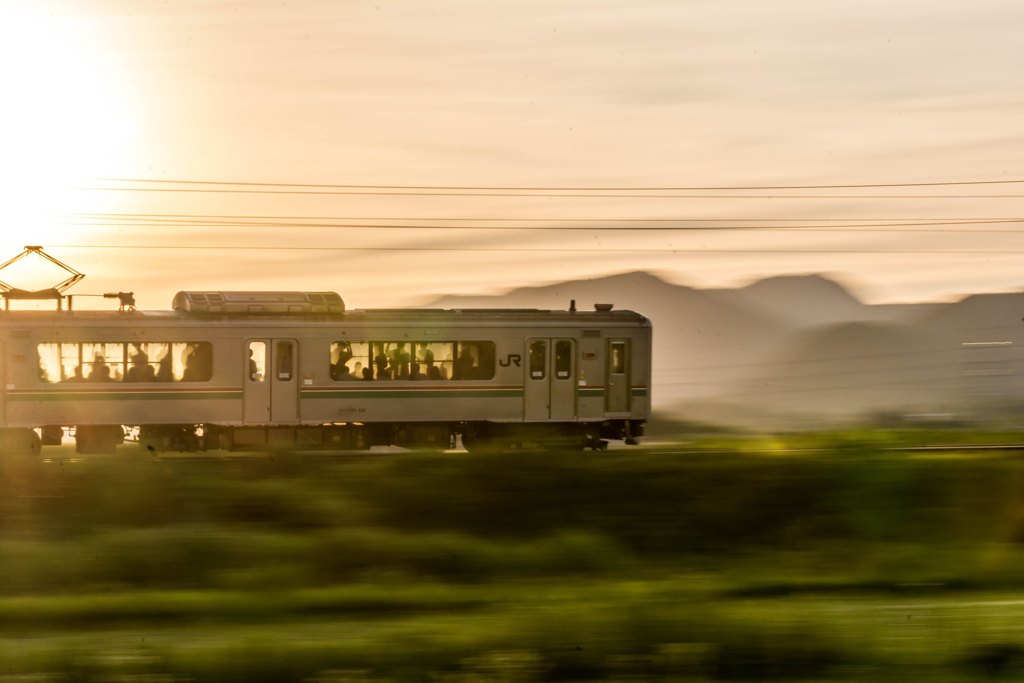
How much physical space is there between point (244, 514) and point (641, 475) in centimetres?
394

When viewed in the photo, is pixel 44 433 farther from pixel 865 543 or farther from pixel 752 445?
pixel 865 543

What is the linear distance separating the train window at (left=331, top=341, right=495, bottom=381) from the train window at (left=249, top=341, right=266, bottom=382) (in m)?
1.49

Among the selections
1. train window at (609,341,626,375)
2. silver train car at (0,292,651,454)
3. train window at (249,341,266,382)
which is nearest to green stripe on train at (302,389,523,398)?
silver train car at (0,292,651,454)

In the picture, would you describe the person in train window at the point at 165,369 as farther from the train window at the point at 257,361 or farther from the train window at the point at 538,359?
the train window at the point at 538,359

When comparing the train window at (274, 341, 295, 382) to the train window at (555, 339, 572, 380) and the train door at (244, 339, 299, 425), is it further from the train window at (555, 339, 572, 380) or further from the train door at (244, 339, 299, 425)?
the train window at (555, 339, 572, 380)

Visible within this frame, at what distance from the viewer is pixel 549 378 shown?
2906 centimetres

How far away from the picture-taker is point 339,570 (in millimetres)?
12078

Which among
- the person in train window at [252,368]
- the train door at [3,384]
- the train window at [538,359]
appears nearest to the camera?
the train door at [3,384]

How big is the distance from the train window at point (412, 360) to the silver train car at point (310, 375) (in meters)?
0.03

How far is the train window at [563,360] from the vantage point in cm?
2906

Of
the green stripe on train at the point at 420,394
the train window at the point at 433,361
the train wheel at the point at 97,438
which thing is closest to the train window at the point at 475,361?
the train window at the point at 433,361

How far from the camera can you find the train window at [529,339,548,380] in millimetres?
29000

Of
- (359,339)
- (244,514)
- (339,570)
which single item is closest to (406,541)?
(339,570)

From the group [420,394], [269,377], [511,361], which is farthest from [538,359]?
[269,377]
